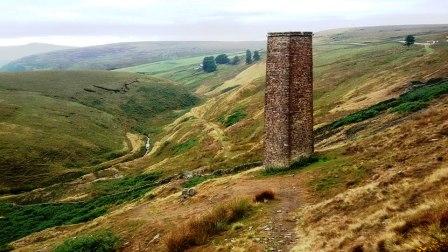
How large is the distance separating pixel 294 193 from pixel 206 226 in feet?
21.0

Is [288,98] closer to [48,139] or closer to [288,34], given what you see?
[288,34]

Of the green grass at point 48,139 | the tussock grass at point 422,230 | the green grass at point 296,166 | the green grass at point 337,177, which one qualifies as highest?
the tussock grass at point 422,230

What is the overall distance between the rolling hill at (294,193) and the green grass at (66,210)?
204mm

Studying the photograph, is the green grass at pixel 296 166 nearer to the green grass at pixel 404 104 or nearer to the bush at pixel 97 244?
the green grass at pixel 404 104

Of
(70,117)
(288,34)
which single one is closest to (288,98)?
(288,34)

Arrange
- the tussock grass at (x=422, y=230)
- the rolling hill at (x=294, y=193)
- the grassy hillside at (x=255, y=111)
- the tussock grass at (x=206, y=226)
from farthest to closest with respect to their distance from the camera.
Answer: the grassy hillside at (x=255, y=111) < the tussock grass at (x=206, y=226) < the rolling hill at (x=294, y=193) < the tussock grass at (x=422, y=230)

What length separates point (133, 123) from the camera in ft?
370

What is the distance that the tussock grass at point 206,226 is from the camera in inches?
843

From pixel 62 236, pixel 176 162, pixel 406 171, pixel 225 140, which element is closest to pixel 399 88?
pixel 225 140

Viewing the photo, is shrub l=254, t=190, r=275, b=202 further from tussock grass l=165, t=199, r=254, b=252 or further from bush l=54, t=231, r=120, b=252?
bush l=54, t=231, r=120, b=252

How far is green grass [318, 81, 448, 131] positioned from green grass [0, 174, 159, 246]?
22.6 metres

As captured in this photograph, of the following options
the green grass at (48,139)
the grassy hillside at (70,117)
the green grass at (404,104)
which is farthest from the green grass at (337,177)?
the grassy hillside at (70,117)

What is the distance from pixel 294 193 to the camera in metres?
26.6

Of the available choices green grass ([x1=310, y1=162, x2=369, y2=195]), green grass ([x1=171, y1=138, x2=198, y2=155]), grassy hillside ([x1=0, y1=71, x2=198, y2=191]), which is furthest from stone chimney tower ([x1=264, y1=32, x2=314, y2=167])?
grassy hillside ([x1=0, y1=71, x2=198, y2=191])
